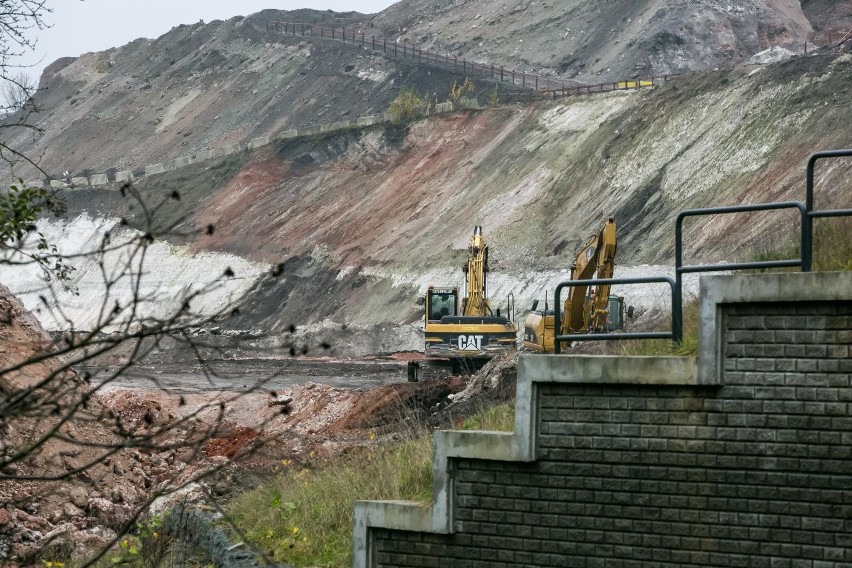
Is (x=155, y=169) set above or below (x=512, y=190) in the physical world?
above

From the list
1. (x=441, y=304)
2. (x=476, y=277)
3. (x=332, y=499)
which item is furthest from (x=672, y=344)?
(x=441, y=304)

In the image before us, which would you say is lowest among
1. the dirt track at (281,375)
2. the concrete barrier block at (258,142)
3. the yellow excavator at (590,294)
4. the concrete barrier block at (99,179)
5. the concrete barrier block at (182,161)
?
the dirt track at (281,375)

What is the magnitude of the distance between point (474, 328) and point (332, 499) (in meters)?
23.2

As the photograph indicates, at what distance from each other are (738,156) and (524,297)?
9.61 m

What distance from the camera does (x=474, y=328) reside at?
35406 mm

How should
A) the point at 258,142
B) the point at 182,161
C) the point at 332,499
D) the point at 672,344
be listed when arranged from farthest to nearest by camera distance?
the point at 182,161 < the point at 258,142 < the point at 332,499 < the point at 672,344

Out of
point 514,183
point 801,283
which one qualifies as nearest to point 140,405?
point 801,283

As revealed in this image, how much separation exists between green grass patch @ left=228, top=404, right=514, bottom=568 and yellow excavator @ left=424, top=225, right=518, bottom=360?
70.5ft

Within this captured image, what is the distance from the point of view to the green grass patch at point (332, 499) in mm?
11383

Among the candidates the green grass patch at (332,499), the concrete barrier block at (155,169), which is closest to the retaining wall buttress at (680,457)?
the green grass patch at (332,499)

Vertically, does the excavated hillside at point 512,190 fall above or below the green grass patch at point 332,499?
above

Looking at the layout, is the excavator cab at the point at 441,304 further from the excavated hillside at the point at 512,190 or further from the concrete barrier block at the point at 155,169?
the concrete barrier block at the point at 155,169

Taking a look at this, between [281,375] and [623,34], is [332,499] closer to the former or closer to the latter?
[281,375]

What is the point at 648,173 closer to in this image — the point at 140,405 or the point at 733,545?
the point at 140,405
